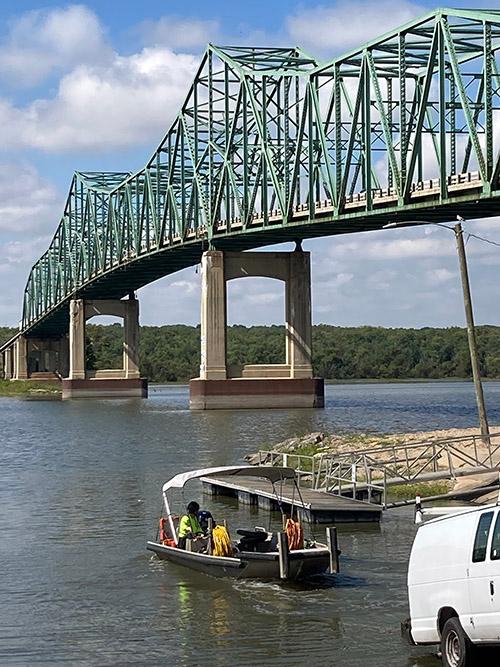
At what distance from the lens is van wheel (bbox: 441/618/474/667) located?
16.4 m

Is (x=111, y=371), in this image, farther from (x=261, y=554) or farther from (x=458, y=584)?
(x=458, y=584)

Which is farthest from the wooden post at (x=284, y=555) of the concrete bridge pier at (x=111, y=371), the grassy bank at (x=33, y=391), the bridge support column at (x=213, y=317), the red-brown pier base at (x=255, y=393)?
the grassy bank at (x=33, y=391)

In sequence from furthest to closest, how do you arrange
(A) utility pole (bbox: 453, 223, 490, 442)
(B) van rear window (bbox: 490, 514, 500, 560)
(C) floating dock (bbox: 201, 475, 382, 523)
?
(A) utility pole (bbox: 453, 223, 490, 442), (C) floating dock (bbox: 201, 475, 382, 523), (B) van rear window (bbox: 490, 514, 500, 560)

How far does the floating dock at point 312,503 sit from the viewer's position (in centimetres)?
3300

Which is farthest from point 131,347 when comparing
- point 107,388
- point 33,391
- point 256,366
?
point 256,366

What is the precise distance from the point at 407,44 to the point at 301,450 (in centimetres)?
3933

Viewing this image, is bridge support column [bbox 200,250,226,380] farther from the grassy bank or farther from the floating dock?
the grassy bank

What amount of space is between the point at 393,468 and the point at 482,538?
21.7m

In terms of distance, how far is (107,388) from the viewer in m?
161

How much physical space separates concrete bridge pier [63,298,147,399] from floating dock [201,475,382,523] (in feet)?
397

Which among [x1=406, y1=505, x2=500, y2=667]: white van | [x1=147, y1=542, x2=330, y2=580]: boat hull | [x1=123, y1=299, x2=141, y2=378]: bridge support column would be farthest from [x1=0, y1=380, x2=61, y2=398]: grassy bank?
[x1=406, y1=505, x2=500, y2=667]: white van

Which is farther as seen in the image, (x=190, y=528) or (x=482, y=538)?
(x=190, y=528)

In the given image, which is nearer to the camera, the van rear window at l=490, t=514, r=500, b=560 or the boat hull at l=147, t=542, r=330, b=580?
the van rear window at l=490, t=514, r=500, b=560

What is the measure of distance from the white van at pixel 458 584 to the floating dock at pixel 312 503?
13.6 m
